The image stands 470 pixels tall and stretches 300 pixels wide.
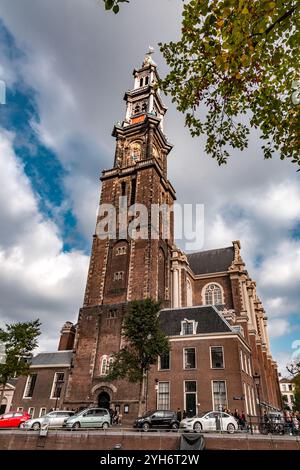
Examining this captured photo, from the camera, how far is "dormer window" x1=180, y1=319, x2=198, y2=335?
96.5 feet

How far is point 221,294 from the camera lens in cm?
4456

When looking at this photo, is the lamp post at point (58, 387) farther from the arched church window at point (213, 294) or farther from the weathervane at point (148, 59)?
the weathervane at point (148, 59)

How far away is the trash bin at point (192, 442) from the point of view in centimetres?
1387

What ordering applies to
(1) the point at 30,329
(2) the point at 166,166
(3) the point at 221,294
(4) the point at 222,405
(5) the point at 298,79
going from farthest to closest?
(2) the point at 166,166
(3) the point at 221,294
(1) the point at 30,329
(4) the point at 222,405
(5) the point at 298,79

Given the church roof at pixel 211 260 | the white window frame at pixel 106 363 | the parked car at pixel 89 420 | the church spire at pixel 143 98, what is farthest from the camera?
the church spire at pixel 143 98

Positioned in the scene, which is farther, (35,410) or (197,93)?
(35,410)

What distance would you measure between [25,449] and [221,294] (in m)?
33.1

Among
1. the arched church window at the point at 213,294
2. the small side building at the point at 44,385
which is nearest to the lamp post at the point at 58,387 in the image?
the small side building at the point at 44,385

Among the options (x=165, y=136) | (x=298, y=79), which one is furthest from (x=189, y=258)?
(x=298, y=79)

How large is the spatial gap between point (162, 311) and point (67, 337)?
50.8ft

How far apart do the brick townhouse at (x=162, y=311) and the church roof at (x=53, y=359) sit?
694mm

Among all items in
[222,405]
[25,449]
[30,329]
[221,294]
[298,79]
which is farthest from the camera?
[221,294]

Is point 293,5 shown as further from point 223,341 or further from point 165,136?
point 165,136

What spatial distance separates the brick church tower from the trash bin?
47.2ft
